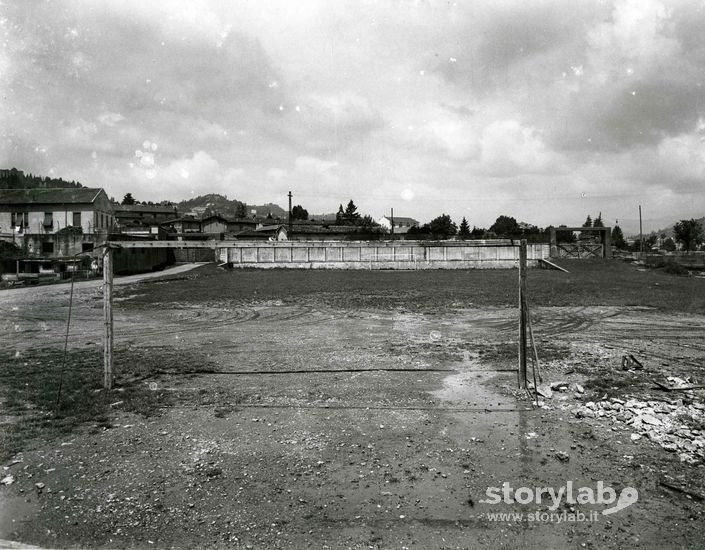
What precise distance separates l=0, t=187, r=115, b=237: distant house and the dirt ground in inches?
2107

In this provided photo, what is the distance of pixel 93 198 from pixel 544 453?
219 feet

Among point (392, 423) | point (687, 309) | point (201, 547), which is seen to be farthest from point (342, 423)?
point (687, 309)

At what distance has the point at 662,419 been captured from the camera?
21.7ft

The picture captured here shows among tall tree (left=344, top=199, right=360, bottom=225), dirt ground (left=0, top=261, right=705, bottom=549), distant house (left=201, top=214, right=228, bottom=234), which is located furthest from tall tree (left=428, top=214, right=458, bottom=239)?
dirt ground (left=0, top=261, right=705, bottom=549)

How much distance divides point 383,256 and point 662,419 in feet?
148

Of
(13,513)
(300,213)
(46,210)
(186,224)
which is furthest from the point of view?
(300,213)

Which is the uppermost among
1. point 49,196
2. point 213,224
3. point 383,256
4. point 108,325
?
point 49,196

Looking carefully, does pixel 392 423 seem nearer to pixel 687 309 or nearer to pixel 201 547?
pixel 201 547

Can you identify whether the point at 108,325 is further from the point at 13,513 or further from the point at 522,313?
the point at 522,313

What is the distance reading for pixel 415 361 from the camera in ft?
34.1

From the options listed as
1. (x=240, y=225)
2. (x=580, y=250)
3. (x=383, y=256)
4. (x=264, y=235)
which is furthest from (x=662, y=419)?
(x=240, y=225)

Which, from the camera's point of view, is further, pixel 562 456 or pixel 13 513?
pixel 562 456

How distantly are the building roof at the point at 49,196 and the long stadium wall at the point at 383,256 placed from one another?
2417 centimetres

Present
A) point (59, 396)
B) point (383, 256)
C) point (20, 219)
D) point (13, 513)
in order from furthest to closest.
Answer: point (20, 219) < point (383, 256) < point (59, 396) < point (13, 513)
